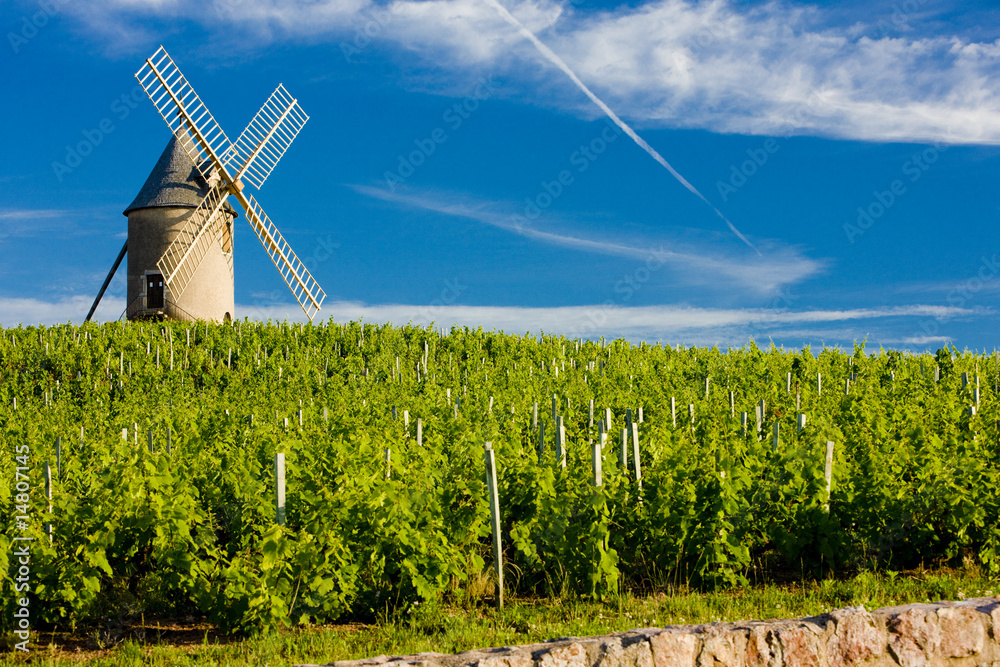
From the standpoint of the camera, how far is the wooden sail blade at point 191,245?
87.0ft

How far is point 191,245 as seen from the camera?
1049 inches

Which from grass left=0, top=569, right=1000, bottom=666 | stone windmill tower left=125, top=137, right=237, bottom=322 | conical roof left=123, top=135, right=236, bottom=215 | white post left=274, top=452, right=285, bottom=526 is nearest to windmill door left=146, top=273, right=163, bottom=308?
stone windmill tower left=125, top=137, right=237, bottom=322

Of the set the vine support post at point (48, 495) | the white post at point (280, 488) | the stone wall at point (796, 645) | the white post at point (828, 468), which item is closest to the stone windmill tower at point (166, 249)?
the vine support post at point (48, 495)

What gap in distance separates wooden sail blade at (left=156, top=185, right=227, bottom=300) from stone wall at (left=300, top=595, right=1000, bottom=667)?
24.9 m

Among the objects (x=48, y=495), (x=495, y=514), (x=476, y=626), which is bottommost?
(x=476, y=626)

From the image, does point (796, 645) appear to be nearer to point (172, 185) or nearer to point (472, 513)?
point (472, 513)

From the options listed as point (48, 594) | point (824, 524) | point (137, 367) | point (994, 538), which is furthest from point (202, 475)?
point (137, 367)

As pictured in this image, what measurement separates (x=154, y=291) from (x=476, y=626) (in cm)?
2513

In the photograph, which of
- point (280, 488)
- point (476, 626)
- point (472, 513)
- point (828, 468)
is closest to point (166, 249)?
point (280, 488)

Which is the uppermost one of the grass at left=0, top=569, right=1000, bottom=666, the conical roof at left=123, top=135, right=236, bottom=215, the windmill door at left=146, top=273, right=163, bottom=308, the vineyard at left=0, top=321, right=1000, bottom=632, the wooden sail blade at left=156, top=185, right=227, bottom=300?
the conical roof at left=123, top=135, right=236, bottom=215

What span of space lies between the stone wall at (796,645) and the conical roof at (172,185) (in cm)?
2660

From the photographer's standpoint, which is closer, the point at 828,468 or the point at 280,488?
the point at 280,488

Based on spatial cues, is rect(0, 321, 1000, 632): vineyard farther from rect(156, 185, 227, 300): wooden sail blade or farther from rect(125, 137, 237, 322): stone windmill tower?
rect(125, 137, 237, 322): stone windmill tower

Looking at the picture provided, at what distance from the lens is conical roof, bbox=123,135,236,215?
27.5 metres
